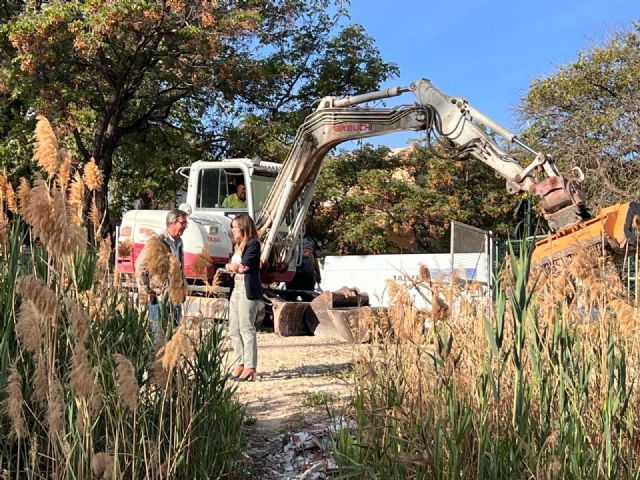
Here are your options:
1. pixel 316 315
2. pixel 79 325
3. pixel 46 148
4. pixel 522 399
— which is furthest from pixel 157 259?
pixel 316 315

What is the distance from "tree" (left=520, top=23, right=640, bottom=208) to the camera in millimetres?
17125

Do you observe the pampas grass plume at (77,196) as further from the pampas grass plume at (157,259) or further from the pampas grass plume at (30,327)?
the pampas grass plume at (30,327)

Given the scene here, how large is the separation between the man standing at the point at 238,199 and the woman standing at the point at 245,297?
5019 millimetres

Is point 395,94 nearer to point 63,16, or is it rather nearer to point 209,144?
point 63,16

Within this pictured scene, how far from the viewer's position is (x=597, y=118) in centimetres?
1731

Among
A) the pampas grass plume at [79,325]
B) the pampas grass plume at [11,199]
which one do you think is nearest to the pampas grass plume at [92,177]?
the pampas grass plume at [11,199]

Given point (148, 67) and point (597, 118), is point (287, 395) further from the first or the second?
point (597, 118)

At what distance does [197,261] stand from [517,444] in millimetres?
1933

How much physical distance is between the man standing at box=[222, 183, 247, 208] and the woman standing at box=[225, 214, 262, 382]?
5.02 m

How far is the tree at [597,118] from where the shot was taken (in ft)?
56.2

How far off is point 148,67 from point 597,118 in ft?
35.4

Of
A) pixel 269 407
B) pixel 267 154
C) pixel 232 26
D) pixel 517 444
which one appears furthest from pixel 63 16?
pixel 517 444

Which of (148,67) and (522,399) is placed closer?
(522,399)

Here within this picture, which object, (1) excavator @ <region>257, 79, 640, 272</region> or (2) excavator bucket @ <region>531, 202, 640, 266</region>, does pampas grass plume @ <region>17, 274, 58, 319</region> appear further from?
(2) excavator bucket @ <region>531, 202, 640, 266</region>
